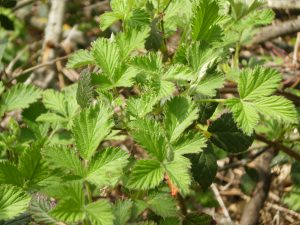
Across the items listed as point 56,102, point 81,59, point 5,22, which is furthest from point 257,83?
point 5,22

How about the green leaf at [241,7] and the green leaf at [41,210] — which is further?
the green leaf at [241,7]

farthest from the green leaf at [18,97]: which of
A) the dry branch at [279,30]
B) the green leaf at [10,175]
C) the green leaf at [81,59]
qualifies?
the dry branch at [279,30]

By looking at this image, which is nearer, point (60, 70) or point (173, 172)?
point (173, 172)

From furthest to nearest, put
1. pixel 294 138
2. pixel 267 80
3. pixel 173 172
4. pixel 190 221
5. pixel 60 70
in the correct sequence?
1. pixel 60 70
2. pixel 294 138
3. pixel 190 221
4. pixel 267 80
5. pixel 173 172

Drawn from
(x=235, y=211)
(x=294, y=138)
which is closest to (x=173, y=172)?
(x=294, y=138)

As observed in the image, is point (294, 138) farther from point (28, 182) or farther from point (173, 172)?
point (28, 182)

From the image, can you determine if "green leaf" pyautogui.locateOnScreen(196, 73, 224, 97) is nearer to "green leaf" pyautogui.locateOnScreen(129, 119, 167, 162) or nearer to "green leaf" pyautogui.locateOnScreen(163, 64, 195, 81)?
"green leaf" pyautogui.locateOnScreen(163, 64, 195, 81)

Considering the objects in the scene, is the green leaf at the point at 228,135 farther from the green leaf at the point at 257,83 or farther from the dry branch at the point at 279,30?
the dry branch at the point at 279,30
